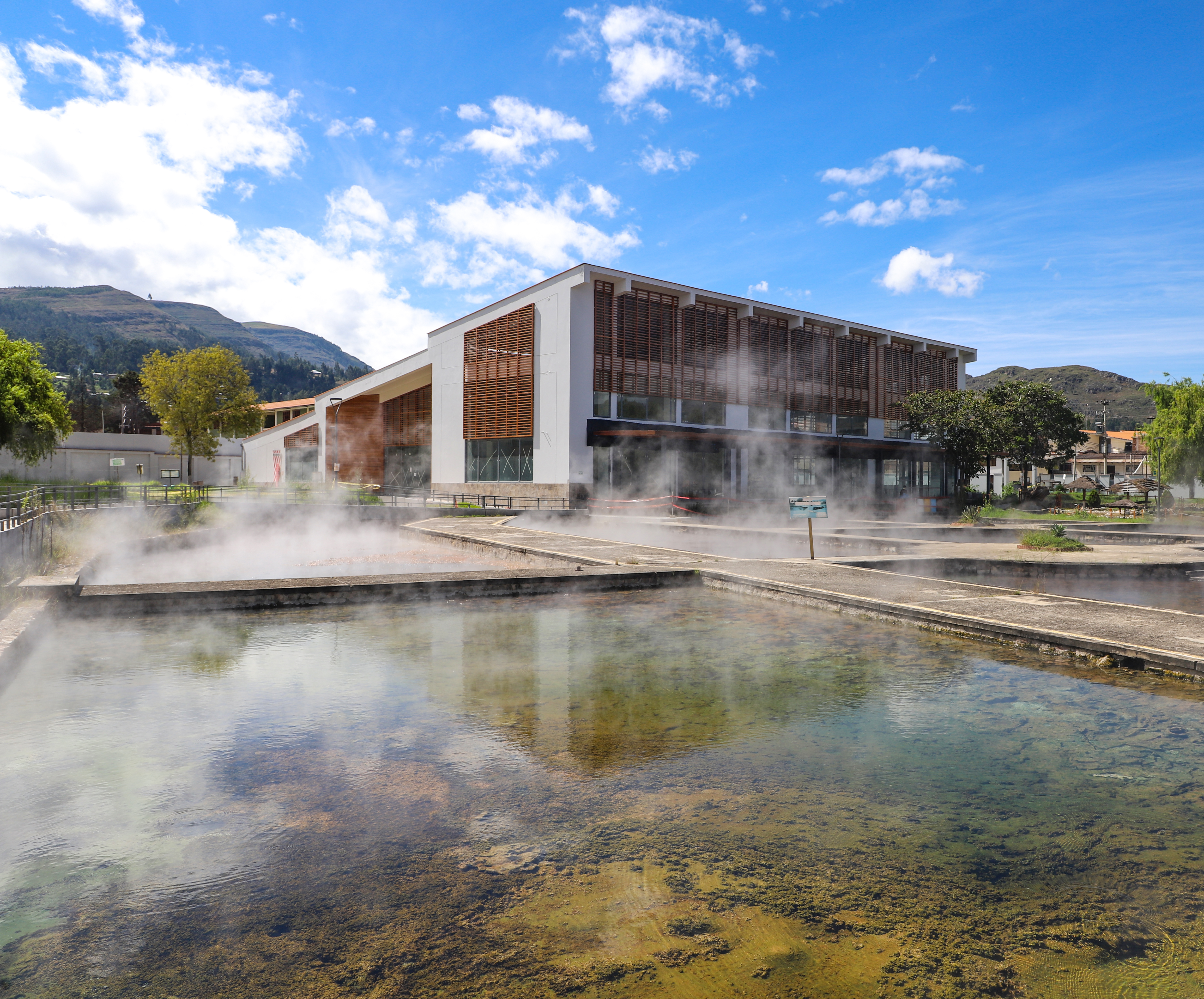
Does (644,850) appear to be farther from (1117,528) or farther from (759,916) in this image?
(1117,528)

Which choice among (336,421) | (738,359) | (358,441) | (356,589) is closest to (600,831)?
(356,589)

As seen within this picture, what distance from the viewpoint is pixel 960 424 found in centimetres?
4075

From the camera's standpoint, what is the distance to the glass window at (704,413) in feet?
128

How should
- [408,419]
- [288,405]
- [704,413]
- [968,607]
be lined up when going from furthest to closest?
[288,405] < [408,419] < [704,413] < [968,607]

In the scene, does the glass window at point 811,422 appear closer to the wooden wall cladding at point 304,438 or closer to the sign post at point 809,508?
the sign post at point 809,508

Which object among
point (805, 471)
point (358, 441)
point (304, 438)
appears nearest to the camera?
point (805, 471)

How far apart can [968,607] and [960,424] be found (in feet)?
114

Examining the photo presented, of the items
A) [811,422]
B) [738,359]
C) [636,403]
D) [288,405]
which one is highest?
[288,405]

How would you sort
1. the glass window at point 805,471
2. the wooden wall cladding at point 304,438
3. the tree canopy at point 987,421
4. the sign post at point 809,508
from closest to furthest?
the sign post at point 809,508 < the tree canopy at point 987,421 < the glass window at point 805,471 < the wooden wall cladding at point 304,438

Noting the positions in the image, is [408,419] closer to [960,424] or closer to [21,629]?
[960,424]

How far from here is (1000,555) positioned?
51.6 feet

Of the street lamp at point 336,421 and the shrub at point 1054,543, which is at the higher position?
the street lamp at point 336,421

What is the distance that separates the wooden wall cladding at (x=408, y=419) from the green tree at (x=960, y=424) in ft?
96.6

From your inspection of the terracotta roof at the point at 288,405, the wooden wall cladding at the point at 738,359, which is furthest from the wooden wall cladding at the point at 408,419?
the wooden wall cladding at the point at 738,359
